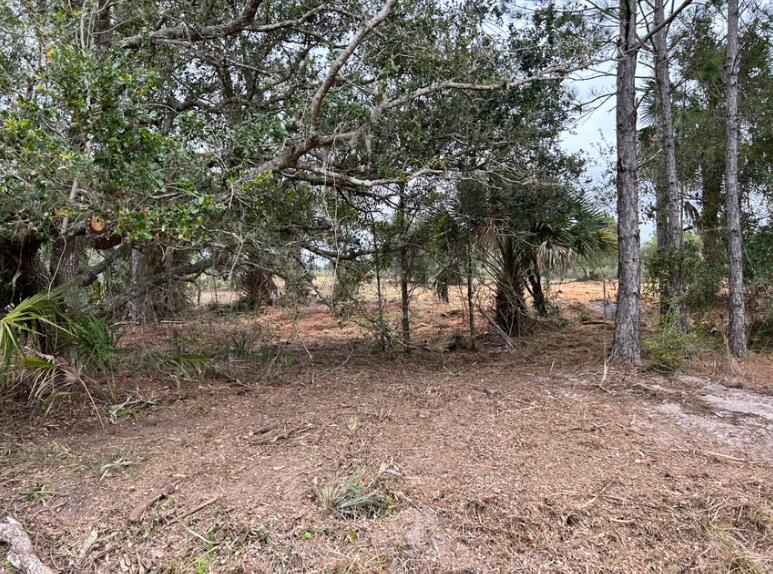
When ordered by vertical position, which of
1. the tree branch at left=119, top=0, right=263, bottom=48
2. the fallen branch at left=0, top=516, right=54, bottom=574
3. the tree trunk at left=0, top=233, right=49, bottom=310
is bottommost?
the fallen branch at left=0, top=516, right=54, bottom=574

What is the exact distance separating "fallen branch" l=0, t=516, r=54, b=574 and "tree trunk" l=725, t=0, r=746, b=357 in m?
7.45

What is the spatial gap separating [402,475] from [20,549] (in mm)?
2030

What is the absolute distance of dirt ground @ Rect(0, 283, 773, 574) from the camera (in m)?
2.42

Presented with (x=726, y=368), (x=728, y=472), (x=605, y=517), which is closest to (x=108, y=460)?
(x=605, y=517)

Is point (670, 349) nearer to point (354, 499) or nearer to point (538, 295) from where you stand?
point (538, 295)

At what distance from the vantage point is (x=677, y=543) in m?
2.47

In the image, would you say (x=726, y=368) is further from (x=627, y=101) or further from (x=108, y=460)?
(x=108, y=460)

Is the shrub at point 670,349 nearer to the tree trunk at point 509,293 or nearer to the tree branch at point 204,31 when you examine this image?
the tree trunk at point 509,293

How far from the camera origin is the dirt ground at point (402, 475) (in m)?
2.42

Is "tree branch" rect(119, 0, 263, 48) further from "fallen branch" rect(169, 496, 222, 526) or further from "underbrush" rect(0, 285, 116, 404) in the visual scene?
"fallen branch" rect(169, 496, 222, 526)

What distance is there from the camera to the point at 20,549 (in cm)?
241

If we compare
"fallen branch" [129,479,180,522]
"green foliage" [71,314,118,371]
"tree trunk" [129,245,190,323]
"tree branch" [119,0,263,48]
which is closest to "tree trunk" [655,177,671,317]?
"tree branch" [119,0,263,48]

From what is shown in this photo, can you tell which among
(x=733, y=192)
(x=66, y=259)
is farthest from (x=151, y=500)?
(x=733, y=192)

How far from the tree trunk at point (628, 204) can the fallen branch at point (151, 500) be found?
4848 mm
